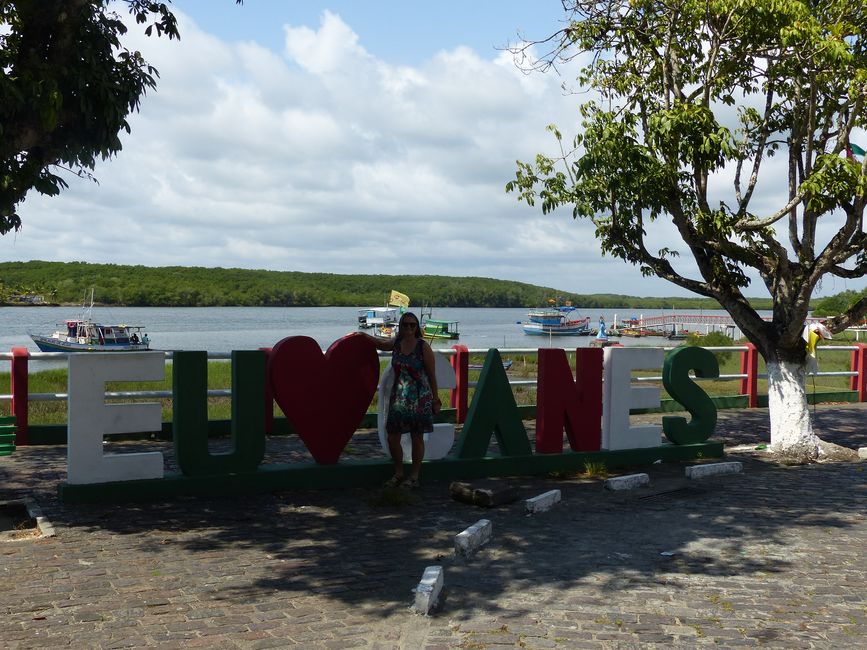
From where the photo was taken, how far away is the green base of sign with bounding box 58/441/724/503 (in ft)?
25.6

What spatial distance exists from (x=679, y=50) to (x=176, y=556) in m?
9.15

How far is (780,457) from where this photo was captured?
36.6 ft

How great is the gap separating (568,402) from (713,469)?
1.93 metres

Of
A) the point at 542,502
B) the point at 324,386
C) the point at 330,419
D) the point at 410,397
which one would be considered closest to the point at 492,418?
the point at 410,397

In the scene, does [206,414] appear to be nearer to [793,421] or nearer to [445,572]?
[445,572]

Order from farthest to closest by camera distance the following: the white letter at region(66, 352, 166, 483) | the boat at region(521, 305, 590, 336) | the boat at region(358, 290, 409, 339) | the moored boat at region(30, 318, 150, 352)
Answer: the boat at region(521, 305, 590, 336)
the boat at region(358, 290, 409, 339)
the moored boat at region(30, 318, 150, 352)
the white letter at region(66, 352, 166, 483)

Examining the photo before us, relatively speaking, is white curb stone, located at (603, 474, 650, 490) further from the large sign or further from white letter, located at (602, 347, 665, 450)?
white letter, located at (602, 347, 665, 450)

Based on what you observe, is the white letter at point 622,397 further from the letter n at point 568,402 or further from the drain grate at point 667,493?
the drain grate at point 667,493

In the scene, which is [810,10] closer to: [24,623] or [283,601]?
[283,601]

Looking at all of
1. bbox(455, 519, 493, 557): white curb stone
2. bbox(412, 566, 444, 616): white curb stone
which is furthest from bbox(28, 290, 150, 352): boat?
bbox(412, 566, 444, 616): white curb stone

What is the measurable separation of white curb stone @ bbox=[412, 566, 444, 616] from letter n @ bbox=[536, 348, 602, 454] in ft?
15.1

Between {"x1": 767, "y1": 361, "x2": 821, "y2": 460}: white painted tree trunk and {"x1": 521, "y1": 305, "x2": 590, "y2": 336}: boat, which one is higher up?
{"x1": 521, "y1": 305, "x2": 590, "y2": 336}: boat

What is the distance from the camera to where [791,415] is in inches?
442

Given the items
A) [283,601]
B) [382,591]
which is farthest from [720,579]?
[283,601]
